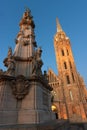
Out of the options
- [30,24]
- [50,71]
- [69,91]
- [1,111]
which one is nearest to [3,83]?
[1,111]

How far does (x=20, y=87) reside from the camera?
4301mm

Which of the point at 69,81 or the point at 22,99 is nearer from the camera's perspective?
the point at 22,99

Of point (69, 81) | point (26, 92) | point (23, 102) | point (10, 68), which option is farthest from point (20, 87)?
point (69, 81)

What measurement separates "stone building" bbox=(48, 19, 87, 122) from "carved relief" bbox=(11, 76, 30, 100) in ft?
72.2

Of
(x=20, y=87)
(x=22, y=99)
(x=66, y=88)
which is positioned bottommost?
(x=22, y=99)

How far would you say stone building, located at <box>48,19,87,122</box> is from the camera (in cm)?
2797

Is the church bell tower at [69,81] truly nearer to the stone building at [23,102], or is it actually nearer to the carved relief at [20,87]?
the stone building at [23,102]

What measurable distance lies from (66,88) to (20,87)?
94.7ft

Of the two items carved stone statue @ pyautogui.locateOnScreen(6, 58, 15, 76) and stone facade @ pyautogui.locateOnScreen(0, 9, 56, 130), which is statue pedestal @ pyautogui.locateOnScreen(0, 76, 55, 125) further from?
carved stone statue @ pyautogui.locateOnScreen(6, 58, 15, 76)

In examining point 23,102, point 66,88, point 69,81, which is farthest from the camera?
point 69,81

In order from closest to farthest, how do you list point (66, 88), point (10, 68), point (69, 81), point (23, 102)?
point (23, 102) < point (10, 68) < point (66, 88) < point (69, 81)

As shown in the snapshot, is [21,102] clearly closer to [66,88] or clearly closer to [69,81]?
[66,88]

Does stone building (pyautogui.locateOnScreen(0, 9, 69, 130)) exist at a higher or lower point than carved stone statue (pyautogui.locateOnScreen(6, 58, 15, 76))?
lower

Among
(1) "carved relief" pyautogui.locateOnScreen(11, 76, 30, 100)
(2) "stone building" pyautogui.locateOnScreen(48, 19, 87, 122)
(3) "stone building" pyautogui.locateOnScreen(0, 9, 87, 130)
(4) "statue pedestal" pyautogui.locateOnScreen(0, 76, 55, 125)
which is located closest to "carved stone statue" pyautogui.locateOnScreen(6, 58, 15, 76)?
(3) "stone building" pyautogui.locateOnScreen(0, 9, 87, 130)
